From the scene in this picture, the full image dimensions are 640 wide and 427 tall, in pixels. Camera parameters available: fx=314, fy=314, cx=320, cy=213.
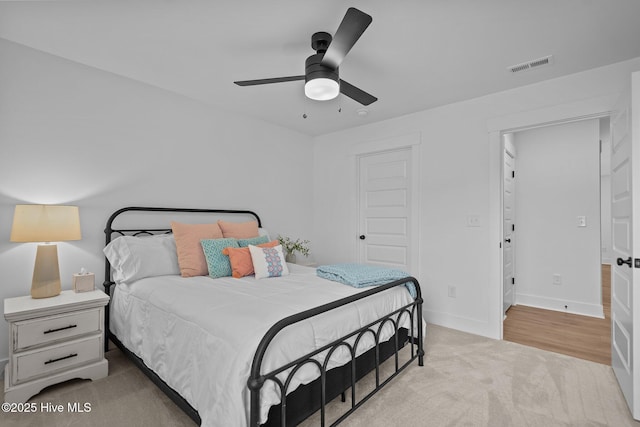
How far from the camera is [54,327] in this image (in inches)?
82.4

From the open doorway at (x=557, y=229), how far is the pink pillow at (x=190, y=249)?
3254 mm

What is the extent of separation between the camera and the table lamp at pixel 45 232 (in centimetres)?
210

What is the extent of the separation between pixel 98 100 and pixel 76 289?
1.62m

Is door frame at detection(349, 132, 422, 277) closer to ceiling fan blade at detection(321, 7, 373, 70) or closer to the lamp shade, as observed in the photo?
ceiling fan blade at detection(321, 7, 373, 70)

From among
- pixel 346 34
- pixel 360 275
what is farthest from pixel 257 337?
pixel 346 34

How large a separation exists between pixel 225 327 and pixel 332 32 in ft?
6.49

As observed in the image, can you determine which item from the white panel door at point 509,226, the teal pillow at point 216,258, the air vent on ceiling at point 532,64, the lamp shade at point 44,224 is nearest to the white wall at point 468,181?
the air vent on ceiling at point 532,64

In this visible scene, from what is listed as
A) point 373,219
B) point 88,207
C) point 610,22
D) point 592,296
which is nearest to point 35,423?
point 88,207

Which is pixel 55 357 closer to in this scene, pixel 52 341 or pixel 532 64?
pixel 52 341

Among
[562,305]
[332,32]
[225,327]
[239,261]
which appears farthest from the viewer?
[562,305]

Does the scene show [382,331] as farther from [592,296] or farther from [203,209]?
[592,296]

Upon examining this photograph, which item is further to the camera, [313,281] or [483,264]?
[483,264]

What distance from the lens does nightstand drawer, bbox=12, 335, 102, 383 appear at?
1.98 metres

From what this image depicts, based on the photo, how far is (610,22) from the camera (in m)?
2.06
